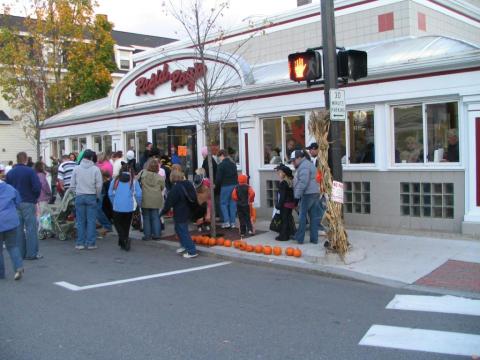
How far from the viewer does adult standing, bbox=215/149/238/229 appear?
11.4 metres

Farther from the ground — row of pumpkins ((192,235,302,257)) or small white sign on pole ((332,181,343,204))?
small white sign on pole ((332,181,343,204))

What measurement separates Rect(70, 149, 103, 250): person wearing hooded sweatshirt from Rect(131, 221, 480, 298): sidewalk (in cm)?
167

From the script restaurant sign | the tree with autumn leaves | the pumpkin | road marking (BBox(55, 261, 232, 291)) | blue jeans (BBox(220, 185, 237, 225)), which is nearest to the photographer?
road marking (BBox(55, 261, 232, 291))

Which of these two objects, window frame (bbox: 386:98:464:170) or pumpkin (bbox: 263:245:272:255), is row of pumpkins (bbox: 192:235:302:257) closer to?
pumpkin (bbox: 263:245:272:255)

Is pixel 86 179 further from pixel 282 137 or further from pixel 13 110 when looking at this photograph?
pixel 13 110

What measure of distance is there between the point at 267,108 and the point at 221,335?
830cm

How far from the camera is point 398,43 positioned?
12477mm

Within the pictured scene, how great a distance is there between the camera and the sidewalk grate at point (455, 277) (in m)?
7.04

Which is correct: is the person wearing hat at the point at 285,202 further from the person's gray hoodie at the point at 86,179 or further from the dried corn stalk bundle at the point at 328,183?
the person's gray hoodie at the point at 86,179

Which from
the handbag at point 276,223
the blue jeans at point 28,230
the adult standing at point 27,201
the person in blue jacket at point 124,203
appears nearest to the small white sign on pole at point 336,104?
the handbag at point 276,223

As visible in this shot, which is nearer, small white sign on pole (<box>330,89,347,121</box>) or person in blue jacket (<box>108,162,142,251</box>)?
small white sign on pole (<box>330,89,347,121</box>)

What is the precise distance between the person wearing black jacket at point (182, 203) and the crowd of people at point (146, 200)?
0.06 ft

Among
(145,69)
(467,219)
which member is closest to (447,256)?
(467,219)

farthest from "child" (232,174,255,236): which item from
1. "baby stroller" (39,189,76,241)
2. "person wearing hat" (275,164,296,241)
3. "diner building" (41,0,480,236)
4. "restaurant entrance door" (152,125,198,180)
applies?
"restaurant entrance door" (152,125,198,180)
